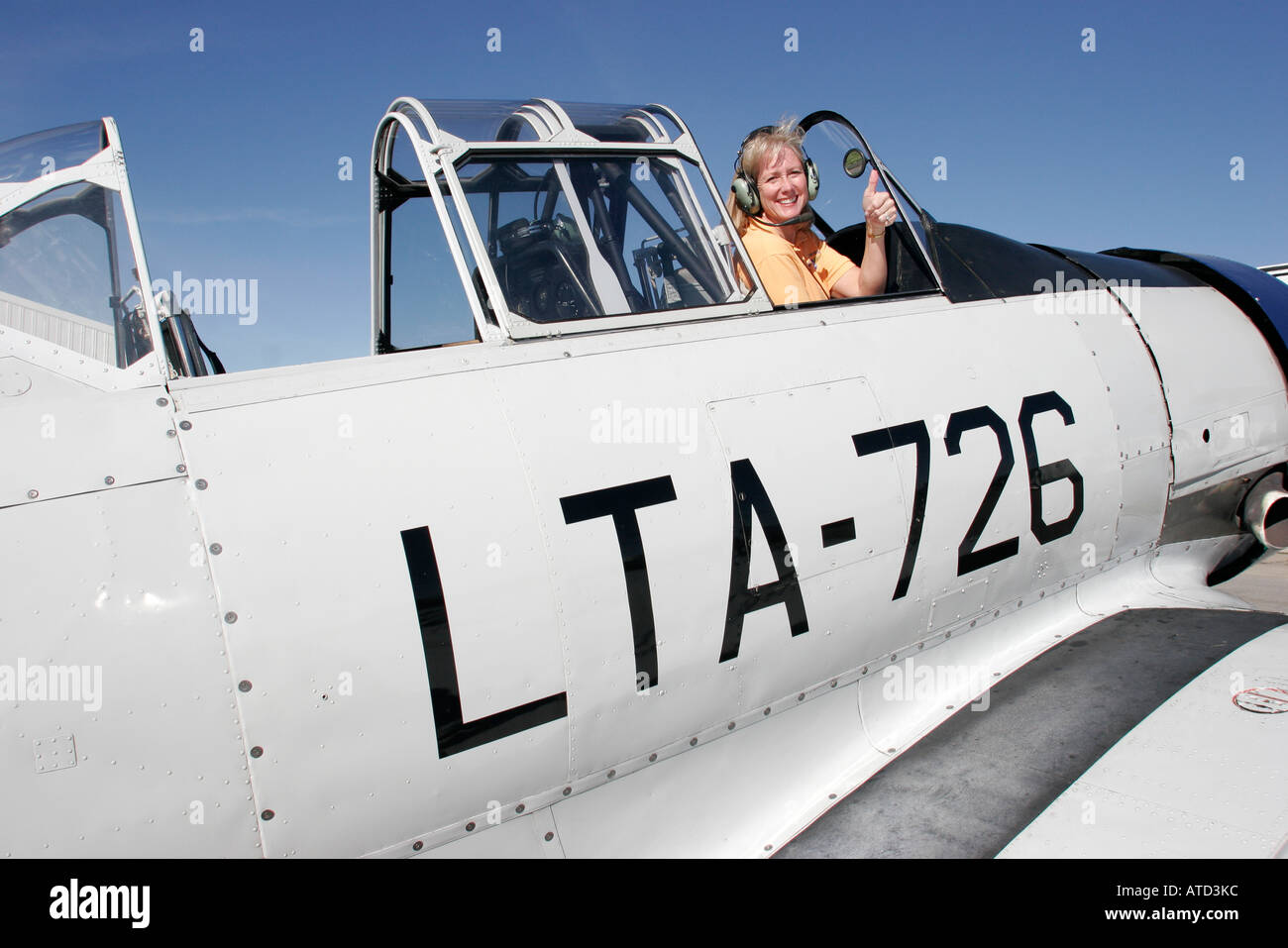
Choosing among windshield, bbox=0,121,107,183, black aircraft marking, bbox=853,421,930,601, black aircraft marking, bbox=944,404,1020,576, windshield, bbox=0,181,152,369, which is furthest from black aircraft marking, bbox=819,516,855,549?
windshield, bbox=0,121,107,183

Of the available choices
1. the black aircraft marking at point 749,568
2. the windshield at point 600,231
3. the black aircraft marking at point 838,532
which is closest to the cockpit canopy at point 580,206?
the windshield at point 600,231

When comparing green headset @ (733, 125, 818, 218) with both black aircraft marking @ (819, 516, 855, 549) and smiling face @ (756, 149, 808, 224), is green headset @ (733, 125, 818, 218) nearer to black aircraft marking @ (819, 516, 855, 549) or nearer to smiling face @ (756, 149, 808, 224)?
smiling face @ (756, 149, 808, 224)

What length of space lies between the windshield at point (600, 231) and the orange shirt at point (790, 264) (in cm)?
29

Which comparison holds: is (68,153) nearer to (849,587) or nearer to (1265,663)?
(849,587)

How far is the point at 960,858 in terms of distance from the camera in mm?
2088

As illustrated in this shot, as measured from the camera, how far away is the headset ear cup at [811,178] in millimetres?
3697

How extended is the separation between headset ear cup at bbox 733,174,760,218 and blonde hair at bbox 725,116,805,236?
0.06 feet

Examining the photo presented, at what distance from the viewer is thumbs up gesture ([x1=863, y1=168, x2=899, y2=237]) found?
3447 mm

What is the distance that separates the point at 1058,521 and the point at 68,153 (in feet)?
11.1

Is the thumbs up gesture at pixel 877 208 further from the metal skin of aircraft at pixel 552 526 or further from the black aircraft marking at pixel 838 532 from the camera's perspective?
the black aircraft marking at pixel 838 532

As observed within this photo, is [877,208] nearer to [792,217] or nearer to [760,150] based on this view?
[792,217]

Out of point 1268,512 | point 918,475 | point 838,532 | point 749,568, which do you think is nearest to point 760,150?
point 918,475

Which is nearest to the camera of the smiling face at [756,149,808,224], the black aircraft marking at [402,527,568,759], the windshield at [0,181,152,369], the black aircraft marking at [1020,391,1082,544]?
the black aircraft marking at [402,527,568,759]
